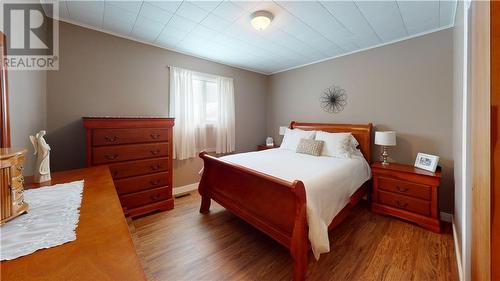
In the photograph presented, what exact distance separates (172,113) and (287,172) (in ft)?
7.06

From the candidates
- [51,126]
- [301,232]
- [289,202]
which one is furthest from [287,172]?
[51,126]

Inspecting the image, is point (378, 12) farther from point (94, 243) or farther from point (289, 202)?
point (94, 243)

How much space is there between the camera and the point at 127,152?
2283 millimetres

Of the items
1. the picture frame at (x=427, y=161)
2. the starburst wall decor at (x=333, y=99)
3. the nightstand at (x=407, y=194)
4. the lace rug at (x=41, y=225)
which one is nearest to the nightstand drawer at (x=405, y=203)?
the nightstand at (x=407, y=194)

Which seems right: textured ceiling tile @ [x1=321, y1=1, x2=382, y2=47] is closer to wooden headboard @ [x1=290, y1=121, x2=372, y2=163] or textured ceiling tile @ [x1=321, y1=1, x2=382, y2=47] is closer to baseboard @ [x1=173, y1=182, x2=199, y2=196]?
wooden headboard @ [x1=290, y1=121, x2=372, y2=163]

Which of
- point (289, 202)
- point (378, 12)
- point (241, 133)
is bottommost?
point (289, 202)

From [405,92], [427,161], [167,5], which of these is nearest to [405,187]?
[427,161]

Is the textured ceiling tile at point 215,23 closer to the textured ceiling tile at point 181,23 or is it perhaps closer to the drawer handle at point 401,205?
the textured ceiling tile at point 181,23

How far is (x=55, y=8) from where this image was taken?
203 cm

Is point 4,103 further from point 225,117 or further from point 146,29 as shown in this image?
point 225,117

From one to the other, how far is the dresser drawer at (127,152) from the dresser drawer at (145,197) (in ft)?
1.51

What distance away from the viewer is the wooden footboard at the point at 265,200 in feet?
4.67

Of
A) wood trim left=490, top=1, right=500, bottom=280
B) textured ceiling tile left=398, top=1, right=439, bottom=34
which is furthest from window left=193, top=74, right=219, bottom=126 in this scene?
wood trim left=490, top=1, right=500, bottom=280

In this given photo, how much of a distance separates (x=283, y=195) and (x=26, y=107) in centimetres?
A: 226
